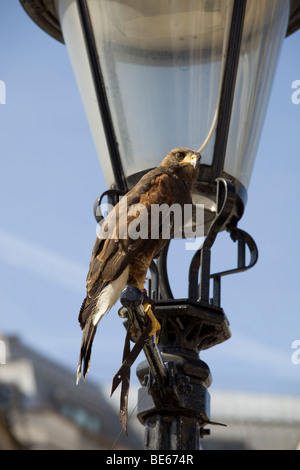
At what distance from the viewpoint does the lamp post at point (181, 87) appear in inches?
104

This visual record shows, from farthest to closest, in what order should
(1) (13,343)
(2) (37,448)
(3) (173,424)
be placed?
(3) (173,424) < (1) (13,343) < (2) (37,448)

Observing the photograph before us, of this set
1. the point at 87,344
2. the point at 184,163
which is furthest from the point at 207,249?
the point at 87,344

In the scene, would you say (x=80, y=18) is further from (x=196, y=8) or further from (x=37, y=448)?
(x=37, y=448)

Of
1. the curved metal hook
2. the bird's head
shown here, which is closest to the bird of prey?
the bird's head

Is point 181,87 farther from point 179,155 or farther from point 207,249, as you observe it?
point 207,249

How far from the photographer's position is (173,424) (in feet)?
7.11

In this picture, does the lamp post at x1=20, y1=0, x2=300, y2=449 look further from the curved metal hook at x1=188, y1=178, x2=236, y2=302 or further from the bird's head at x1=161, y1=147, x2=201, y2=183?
the bird's head at x1=161, y1=147, x2=201, y2=183

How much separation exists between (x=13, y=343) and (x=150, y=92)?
6.08 ft

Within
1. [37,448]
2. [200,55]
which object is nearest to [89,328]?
[37,448]

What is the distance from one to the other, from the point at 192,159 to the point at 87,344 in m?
0.83

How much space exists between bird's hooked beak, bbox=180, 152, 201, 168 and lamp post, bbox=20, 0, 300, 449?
16 cm

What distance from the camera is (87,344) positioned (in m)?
1.97

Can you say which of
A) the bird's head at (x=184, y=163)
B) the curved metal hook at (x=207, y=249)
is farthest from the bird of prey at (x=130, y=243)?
the curved metal hook at (x=207, y=249)

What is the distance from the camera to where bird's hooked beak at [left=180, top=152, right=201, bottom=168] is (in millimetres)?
2447
